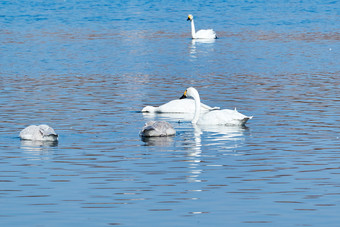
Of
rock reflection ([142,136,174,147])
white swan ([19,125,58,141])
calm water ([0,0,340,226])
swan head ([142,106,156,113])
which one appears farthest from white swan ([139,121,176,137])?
swan head ([142,106,156,113])

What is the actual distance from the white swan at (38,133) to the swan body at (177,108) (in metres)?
5.10

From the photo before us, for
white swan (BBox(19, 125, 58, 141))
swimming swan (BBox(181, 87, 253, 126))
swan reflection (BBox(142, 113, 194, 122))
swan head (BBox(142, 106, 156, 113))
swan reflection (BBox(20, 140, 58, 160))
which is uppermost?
swan head (BBox(142, 106, 156, 113))

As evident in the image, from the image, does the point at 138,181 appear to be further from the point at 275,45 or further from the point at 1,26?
the point at 1,26

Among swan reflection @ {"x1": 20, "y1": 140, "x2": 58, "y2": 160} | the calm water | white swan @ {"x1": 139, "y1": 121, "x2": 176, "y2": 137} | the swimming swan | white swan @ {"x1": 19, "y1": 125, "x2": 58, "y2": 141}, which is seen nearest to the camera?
the calm water

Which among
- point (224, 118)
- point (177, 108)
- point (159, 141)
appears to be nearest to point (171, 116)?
point (177, 108)

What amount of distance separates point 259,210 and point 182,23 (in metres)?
51.1

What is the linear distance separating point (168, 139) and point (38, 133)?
2469mm

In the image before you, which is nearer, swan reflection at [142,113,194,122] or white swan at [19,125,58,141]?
white swan at [19,125,58,141]

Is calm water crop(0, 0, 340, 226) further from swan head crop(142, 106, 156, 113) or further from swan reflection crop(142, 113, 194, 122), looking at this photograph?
swan head crop(142, 106, 156, 113)

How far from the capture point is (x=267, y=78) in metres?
29.2

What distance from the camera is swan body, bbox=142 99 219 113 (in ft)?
70.5

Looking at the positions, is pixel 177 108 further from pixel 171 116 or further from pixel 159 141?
pixel 159 141

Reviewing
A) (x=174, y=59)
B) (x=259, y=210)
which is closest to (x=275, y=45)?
(x=174, y=59)

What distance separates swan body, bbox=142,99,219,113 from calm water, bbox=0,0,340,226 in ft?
1.22
